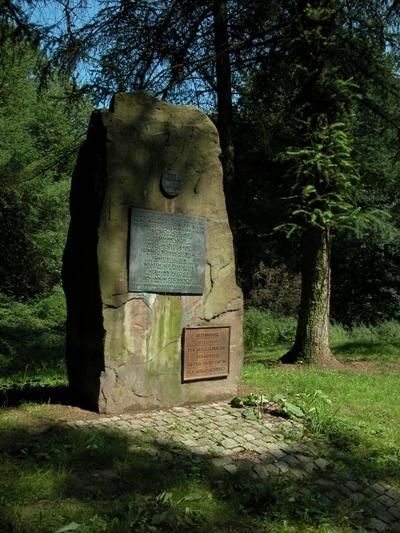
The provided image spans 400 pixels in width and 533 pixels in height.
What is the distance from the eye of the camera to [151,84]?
11156mm

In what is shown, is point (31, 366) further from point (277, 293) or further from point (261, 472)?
point (277, 293)

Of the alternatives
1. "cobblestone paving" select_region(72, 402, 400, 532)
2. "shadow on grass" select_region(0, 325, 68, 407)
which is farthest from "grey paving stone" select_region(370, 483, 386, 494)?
"shadow on grass" select_region(0, 325, 68, 407)

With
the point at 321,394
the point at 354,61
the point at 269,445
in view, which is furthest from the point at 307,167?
the point at 269,445

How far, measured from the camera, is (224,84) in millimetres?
11102

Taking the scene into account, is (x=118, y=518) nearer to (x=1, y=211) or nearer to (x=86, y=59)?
(x=86, y=59)

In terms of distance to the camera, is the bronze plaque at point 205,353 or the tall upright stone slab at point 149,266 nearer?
the tall upright stone slab at point 149,266

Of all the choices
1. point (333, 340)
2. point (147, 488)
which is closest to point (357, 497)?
point (147, 488)

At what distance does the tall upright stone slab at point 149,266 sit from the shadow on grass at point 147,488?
3.40 ft

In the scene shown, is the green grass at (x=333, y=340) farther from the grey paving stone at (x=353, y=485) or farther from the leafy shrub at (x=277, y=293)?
the grey paving stone at (x=353, y=485)

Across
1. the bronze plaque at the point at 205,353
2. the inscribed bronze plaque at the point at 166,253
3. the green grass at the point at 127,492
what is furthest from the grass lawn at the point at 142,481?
the inscribed bronze plaque at the point at 166,253

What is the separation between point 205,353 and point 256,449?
1.62 metres

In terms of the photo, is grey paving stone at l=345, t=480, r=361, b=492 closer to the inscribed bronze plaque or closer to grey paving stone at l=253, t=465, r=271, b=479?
grey paving stone at l=253, t=465, r=271, b=479

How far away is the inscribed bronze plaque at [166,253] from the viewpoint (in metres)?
5.91

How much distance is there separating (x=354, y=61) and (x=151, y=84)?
12.4 feet
